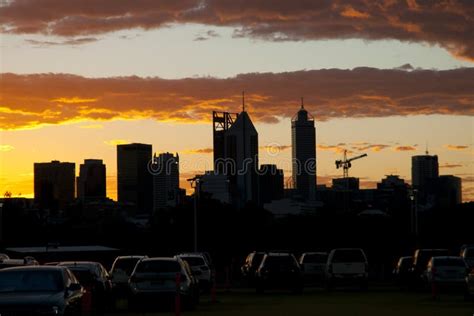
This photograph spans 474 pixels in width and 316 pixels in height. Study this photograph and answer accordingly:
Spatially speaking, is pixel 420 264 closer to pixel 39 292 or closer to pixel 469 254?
pixel 469 254

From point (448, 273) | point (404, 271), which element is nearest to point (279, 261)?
point (448, 273)

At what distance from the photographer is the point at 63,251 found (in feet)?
273

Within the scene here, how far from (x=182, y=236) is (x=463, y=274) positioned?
71.3 m

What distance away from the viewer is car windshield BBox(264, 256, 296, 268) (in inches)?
1831

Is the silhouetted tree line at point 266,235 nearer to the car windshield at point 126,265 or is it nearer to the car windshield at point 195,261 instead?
the car windshield at point 195,261

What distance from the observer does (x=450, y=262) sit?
1745 inches

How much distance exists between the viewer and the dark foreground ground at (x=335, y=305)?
32.2 m

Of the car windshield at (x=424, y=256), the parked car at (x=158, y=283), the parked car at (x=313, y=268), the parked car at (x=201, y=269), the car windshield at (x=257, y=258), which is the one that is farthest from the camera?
the parked car at (x=313, y=268)

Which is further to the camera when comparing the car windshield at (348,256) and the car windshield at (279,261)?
the car windshield at (348,256)

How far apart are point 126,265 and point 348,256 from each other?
11360 mm

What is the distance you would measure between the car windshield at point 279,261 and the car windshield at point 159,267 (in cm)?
1331

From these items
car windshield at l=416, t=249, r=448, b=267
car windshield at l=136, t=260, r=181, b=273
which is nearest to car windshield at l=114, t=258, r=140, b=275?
car windshield at l=136, t=260, r=181, b=273

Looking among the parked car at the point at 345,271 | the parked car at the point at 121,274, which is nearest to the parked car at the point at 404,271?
the parked car at the point at 345,271

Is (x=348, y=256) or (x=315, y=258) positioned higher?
(x=348, y=256)
